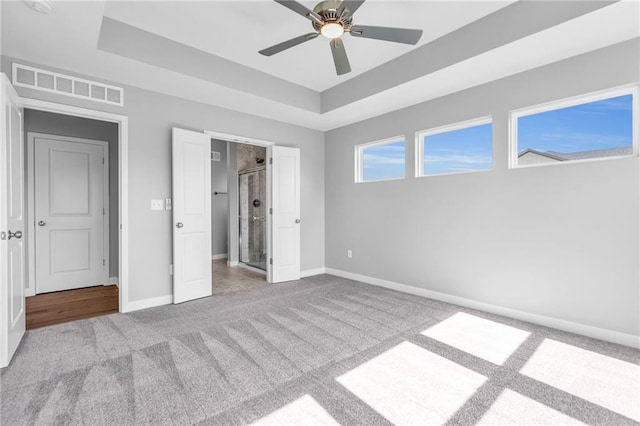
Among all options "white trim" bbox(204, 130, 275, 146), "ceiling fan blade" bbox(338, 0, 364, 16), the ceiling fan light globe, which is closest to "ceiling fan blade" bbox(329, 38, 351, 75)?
the ceiling fan light globe

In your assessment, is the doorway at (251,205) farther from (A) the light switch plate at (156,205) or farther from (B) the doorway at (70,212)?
(B) the doorway at (70,212)

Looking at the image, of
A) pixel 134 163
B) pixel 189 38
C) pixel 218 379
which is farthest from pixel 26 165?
pixel 218 379

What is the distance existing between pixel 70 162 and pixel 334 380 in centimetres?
478

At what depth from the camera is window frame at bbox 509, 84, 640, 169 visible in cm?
257

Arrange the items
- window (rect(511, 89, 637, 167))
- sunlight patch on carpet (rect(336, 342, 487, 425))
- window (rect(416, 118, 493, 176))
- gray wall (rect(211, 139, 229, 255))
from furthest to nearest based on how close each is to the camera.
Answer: gray wall (rect(211, 139, 229, 255)) → window (rect(416, 118, 493, 176)) → window (rect(511, 89, 637, 167)) → sunlight patch on carpet (rect(336, 342, 487, 425))

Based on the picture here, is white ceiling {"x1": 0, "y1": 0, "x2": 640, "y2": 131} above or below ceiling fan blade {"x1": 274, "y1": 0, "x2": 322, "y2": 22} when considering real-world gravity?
above

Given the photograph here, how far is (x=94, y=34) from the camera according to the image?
2.51 metres

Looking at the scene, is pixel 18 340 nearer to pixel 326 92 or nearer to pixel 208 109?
pixel 208 109

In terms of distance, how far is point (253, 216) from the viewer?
611 cm

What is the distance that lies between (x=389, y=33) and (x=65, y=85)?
3.24m

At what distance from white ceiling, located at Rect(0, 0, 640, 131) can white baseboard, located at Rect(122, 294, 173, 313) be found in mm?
2527

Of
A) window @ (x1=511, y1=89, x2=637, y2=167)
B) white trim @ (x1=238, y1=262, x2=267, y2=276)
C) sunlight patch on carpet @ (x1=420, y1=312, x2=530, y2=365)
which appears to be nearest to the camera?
sunlight patch on carpet @ (x1=420, y1=312, x2=530, y2=365)

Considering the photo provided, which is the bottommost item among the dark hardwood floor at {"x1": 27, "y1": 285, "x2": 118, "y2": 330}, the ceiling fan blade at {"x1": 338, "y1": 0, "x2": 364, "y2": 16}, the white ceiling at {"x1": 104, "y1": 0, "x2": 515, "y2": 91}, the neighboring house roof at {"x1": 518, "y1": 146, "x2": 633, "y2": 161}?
the dark hardwood floor at {"x1": 27, "y1": 285, "x2": 118, "y2": 330}

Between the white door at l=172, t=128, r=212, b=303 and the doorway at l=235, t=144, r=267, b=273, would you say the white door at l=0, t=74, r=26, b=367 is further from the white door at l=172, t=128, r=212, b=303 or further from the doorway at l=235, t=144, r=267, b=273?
the doorway at l=235, t=144, r=267, b=273
